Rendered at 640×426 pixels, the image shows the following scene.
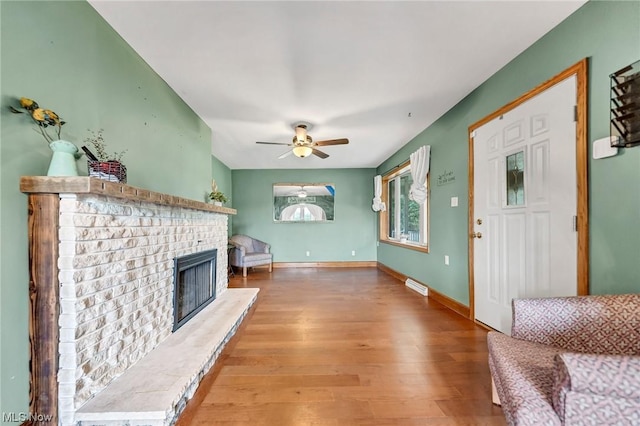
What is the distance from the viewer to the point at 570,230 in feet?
Result: 5.51

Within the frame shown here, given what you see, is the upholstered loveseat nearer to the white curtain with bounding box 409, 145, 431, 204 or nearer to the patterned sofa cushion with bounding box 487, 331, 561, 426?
the patterned sofa cushion with bounding box 487, 331, 561, 426

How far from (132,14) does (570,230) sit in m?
3.21

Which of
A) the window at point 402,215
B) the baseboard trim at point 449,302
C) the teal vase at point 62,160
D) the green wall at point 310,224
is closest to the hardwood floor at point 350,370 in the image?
the baseboard trim at point 449,302

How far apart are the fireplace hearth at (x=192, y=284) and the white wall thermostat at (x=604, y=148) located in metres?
3.10

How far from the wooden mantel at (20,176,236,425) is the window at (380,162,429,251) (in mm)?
3808

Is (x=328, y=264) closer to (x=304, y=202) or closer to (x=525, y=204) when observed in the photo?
(x=304, y=202)

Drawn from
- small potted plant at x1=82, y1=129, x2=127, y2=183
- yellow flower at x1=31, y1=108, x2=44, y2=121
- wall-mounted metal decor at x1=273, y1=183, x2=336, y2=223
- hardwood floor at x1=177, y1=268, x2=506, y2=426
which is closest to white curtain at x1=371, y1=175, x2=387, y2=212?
wall-mounted metal decor at x1=273, y1=183, x2=336, y2=223

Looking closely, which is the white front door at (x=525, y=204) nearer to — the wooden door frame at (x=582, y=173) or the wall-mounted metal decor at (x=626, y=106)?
the wooden door frame at (x=582, y=173)

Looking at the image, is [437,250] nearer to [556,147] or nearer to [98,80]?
[556,147]

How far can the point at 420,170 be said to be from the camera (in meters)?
3.66

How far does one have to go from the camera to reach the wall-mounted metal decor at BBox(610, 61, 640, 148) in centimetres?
129

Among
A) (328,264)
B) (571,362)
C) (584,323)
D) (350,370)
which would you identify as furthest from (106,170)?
(328,264)

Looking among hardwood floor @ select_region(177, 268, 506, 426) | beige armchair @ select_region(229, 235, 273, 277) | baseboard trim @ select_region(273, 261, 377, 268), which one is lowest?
baseboard trim @ select_region(273, 261, 377, 268)

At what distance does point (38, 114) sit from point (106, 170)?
0.35m
